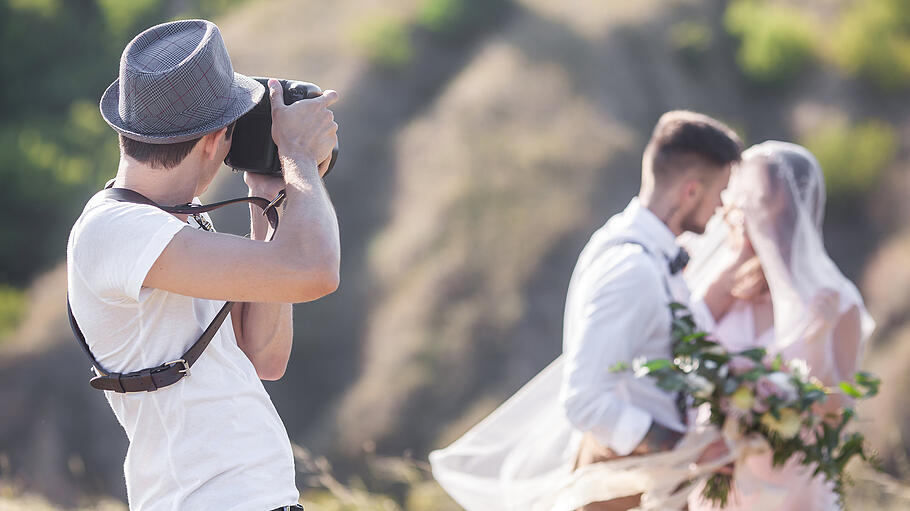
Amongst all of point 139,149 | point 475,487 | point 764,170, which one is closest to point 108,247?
point 139,149

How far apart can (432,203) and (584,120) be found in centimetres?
361

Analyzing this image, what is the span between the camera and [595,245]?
9.52 ft

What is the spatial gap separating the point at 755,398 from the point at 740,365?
124 millimetres

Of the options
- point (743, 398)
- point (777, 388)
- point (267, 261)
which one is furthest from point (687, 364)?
point (267, 261)

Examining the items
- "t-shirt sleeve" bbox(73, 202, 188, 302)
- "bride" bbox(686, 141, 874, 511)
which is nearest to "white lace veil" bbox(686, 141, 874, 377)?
"bride" bbox(686, 141, 874, 511)

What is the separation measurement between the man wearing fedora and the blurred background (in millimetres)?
11043

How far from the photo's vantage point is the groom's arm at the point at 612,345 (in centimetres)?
267

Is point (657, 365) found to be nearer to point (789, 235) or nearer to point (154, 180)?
point (789, 235)

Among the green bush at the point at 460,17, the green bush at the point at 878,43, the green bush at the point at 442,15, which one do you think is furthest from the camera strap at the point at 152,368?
the green bush at the point at 442,15


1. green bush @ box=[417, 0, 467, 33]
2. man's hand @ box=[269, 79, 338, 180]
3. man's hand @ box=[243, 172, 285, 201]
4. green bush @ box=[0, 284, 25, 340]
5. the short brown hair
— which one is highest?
man's hand @ box=[269, 79, 338, 180]

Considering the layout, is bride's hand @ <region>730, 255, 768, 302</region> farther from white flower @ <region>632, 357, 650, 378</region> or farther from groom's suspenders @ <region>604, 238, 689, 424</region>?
white flower @ <region>632, 357, 650, 378</region>

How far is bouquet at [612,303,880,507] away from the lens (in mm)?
2727

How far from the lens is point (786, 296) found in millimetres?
3234

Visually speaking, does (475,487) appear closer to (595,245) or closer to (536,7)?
(595,245)
